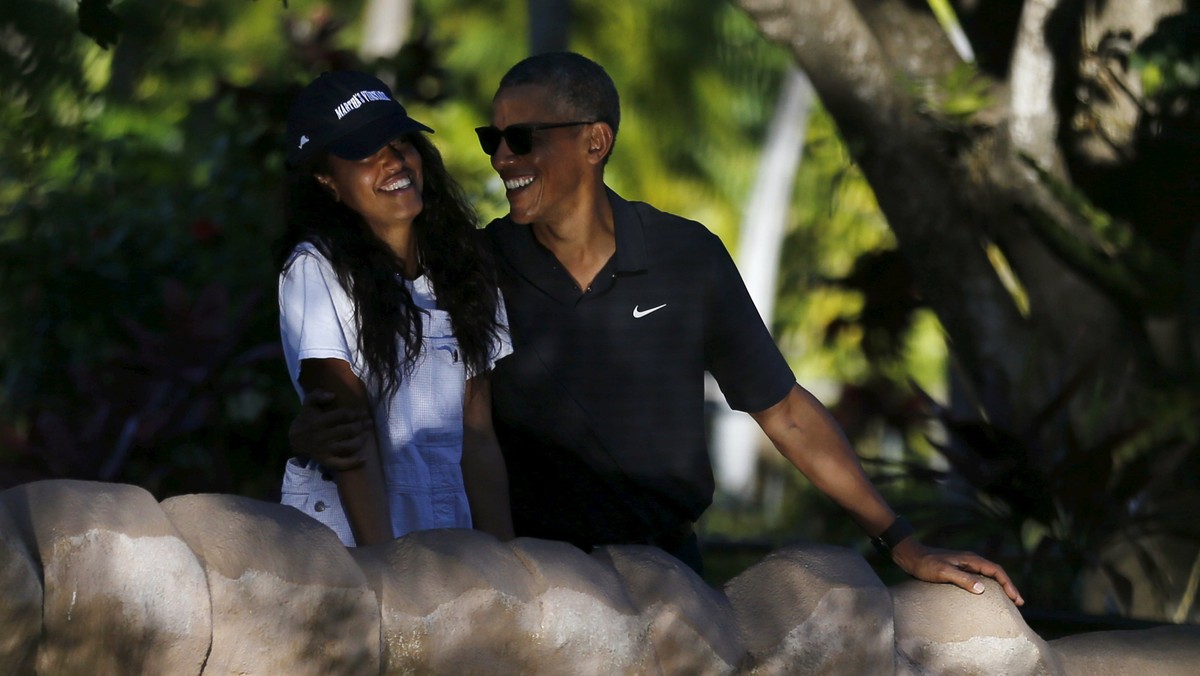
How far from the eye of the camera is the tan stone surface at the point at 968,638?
309cm

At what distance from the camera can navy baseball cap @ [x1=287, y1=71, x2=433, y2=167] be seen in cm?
322

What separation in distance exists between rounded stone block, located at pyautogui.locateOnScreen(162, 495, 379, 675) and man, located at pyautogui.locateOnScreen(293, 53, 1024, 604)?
1.01 meters

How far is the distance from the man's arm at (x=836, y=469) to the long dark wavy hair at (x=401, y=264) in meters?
0.72

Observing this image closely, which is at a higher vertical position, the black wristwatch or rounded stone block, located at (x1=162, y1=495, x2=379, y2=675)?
rounded stone block, located at (x1=162, y1=495, x2=379, y2=675)

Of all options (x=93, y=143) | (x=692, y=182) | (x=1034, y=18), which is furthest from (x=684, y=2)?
(x=1034, y=18)

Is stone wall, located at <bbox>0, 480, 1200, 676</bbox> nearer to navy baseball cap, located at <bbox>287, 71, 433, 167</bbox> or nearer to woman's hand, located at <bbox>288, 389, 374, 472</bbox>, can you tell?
woman's hand, located at <bbox>288, 389, 374, 472</bbox>

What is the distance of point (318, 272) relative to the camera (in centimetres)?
308

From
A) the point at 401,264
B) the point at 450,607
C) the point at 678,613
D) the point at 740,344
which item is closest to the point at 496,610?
the point at 450,607

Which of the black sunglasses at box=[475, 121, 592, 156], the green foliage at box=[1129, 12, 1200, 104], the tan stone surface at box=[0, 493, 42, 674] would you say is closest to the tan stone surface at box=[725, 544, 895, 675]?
the black sunglasses at box=[475, 121, 592, 156]

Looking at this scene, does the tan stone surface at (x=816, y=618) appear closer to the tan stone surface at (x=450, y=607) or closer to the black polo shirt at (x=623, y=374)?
the tan stone surface at (x=450, y=607)

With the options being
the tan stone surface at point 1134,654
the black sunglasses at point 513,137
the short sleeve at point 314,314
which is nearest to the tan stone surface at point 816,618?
the tan stone surface at point 1134,654

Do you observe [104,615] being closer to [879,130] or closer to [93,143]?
[879,130]

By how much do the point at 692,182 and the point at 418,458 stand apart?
Answer: 22.0 metres

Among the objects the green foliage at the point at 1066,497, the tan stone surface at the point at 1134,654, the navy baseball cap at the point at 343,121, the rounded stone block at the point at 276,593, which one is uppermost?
the navy baseball cap at the point at 343,121
